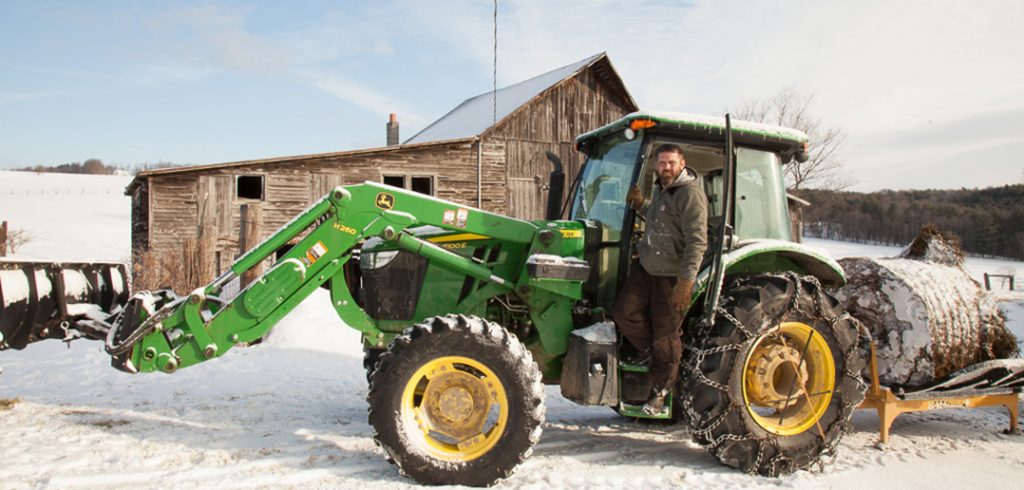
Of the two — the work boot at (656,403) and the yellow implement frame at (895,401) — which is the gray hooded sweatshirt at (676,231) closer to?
the work boot at (656,403)

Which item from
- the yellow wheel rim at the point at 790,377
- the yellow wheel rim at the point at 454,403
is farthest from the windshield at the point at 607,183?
the yellow wheel rim at the point at 454,403

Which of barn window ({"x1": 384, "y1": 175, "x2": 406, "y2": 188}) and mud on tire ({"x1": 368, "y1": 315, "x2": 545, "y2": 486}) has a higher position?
barn window ({"x1": 384, "y1": 175, "x2": 406, "y2": 188})

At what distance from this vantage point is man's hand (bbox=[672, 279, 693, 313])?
4.06m

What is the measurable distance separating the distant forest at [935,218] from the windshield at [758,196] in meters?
50.0

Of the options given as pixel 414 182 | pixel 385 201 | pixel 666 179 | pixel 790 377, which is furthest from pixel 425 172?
pixel 790 377

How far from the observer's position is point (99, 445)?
4434mm

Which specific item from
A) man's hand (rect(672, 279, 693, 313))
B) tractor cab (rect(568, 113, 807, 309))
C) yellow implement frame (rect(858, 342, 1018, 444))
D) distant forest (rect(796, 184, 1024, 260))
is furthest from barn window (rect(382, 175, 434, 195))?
distant forest (rect(796, 184, 1024, 260))

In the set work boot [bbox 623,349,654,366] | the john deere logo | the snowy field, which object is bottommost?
the snowy field

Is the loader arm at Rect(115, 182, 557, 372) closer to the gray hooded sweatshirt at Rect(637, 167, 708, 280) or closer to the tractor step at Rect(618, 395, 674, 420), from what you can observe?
the gray hooded sweatshirt at Rect(637, 167, 708, 280)

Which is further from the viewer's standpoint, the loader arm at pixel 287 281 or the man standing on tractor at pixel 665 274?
the loader arm at pixel 287 281

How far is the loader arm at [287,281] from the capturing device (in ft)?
13.9

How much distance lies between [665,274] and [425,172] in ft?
46.9

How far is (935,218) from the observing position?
68000 millimetres

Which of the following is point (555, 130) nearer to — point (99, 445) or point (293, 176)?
point (293, 176)
